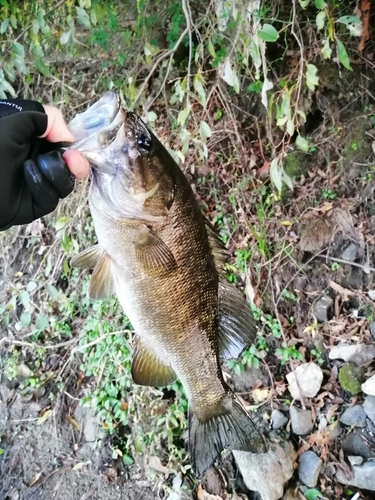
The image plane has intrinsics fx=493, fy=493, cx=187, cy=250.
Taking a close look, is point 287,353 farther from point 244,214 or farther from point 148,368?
point 148,368

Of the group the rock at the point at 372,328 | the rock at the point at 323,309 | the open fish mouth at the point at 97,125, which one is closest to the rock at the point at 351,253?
the rock at the point at 323,309

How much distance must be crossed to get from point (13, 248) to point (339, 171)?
2897mm

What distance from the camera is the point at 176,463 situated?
10.4ft

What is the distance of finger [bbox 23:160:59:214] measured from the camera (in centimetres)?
139

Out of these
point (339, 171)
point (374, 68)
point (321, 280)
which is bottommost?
point (321, 280)

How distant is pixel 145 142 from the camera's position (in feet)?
5.35

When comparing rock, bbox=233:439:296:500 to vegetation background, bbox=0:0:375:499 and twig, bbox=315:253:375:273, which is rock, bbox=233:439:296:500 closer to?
vegetation background, bbox=0:0:375:499

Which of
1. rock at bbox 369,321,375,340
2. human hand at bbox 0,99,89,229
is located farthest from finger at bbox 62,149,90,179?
rock at bbox 369,321,375,340

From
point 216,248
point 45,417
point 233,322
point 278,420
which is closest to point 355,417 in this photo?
point 278,420

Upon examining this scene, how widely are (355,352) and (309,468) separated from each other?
2.34 ft

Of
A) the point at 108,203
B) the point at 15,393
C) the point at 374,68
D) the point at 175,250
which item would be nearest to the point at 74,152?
the point at 108,203

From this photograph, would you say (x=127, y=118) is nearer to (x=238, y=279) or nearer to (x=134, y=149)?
(x=134, y=149)

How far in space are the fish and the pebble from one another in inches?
34.9

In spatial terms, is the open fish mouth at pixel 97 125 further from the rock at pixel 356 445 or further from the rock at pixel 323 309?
the rock at pixel 356 445
